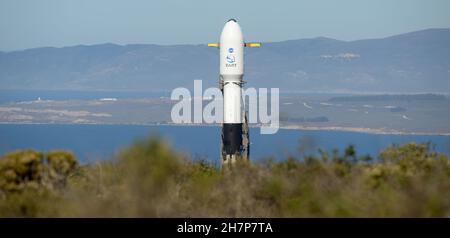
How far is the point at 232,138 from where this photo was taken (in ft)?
152

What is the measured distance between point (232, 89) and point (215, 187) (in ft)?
57.6

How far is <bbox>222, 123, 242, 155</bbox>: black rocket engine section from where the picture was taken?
46.3m

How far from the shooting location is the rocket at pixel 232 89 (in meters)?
46.1

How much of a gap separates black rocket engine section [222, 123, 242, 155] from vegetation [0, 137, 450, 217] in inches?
468

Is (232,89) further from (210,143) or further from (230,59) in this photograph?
(210,143)

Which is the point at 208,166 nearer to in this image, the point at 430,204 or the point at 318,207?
the point at 318,207

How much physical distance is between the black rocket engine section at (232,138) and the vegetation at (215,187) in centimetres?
1189

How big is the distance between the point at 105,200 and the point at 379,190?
800 cm

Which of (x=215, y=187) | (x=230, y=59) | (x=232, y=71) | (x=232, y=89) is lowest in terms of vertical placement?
(x=215, y=187)

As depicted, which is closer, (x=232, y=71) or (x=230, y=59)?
(x=232, y=71)

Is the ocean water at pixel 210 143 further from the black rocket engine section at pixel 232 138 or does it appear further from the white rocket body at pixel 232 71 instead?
the white rocket body at pixel 232 71

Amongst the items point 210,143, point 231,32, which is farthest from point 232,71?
point 210,143
